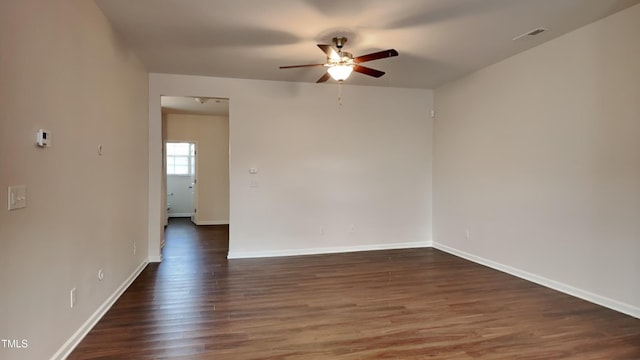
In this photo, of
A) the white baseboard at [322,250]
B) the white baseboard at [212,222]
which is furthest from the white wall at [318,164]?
the white baseboard at [212,222]

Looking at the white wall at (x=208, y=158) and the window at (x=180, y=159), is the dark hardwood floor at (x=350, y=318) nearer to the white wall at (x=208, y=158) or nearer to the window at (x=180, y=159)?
the white wall at (x=208, y=158)

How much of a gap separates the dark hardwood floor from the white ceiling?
2.63m

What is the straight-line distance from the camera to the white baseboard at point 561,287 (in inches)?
126

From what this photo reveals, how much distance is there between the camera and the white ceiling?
3027mm

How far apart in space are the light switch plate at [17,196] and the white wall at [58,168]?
0.04 metres

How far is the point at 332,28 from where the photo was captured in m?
3.46

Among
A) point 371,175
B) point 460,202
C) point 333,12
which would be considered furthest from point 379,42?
point 460,202

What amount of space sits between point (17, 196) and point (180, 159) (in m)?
8.64

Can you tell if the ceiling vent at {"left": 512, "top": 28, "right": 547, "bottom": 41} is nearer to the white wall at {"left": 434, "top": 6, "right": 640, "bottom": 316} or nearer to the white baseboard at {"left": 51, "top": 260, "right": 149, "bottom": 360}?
the white wall at {"left": 434, "top": 6, "right": 640, "bottom": 316}

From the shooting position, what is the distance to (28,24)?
194cm

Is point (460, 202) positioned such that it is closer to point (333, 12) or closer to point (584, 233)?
point (584, 233)

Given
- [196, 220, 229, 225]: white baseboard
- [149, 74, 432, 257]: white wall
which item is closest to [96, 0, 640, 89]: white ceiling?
[149, 74, 432, 257]: white wall

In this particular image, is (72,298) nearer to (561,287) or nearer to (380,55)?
(380,55)

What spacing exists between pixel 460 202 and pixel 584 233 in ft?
6.32
